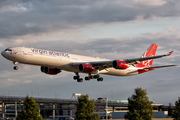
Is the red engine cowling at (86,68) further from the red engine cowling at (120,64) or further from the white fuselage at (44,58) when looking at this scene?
the red engine cowling at (120,64)

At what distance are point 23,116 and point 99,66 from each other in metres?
25.5

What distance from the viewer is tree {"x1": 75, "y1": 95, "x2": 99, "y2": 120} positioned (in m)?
63.7

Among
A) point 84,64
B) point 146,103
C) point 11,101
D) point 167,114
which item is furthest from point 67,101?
point 146,103

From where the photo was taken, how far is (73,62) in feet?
245

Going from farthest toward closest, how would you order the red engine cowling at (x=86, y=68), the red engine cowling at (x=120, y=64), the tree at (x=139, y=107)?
the red engine cowling at (x=86, y=68) < the red engine cowling at (x=120, y=64) < the tree at (x=139, y=107)

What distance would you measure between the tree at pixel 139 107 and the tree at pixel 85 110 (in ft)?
27.7

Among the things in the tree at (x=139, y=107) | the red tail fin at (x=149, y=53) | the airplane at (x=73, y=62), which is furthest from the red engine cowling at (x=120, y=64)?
the red tail fin at (x=149, y=53)

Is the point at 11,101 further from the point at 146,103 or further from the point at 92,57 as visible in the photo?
the point at 146,103

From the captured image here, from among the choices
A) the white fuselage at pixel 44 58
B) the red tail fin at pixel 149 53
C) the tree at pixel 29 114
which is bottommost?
the tree at pixel 29 114

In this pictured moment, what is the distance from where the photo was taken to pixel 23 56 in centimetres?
6500

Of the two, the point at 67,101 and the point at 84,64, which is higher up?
the point at 84,64

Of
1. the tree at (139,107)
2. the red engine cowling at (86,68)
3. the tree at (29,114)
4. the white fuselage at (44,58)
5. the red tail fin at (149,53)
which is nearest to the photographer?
the tree at (139,107)

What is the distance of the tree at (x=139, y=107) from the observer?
59.1m

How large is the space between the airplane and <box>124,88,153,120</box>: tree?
1338 cm
